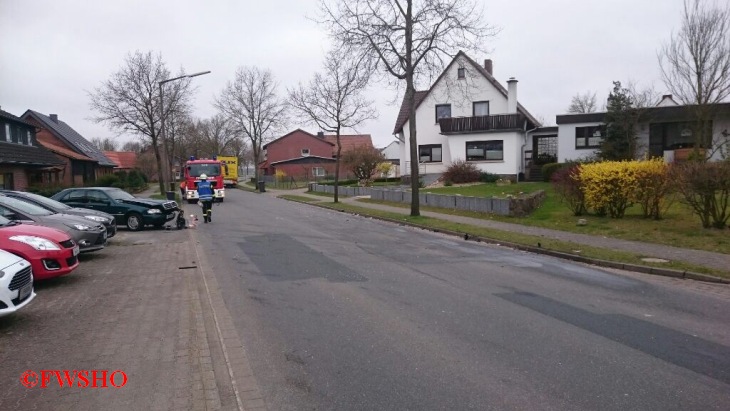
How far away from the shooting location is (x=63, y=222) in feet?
35.4

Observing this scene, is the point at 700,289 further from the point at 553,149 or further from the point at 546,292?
the point at 553,149

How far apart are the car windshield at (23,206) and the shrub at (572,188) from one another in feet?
47.3

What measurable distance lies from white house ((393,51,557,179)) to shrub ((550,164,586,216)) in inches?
693

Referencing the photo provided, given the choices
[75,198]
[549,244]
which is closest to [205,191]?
[75,198]

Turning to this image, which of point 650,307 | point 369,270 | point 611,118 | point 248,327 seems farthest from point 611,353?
point 611,118

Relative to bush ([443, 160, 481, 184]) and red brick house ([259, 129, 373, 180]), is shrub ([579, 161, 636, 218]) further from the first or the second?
red brick house ([259, 129, 373, 180])

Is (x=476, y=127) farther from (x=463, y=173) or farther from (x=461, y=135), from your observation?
(x=463, y=173)

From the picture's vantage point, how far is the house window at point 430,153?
41000mm

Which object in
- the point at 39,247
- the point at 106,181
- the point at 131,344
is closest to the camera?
the point at 131,344

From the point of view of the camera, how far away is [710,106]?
25266 millimetres

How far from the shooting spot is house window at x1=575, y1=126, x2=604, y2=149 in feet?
113

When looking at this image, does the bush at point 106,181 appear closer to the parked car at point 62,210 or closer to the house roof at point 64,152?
the house roof at point 64,152

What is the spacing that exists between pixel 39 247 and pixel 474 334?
6.27m

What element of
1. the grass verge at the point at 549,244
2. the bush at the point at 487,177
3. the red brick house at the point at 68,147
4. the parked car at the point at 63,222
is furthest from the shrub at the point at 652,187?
the red brick house at the point at 68,147
